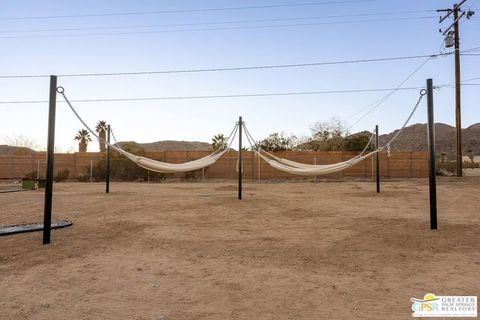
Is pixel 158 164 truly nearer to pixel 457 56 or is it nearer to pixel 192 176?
pixel 192 176

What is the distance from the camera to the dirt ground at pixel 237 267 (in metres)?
2.43

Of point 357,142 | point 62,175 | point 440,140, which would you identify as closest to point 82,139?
point 62,175

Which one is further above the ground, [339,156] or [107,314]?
[339,156]

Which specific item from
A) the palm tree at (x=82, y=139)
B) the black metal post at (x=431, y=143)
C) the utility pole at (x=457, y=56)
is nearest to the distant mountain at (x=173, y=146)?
the palm tree at (x=82, y=139)

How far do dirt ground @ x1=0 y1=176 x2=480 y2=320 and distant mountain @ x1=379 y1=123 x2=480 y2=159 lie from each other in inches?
2267

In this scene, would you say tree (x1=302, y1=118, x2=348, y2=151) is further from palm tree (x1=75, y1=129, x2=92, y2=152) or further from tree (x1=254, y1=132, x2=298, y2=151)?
palm tree (x1=75, y1=129, x2=92, y2=152)

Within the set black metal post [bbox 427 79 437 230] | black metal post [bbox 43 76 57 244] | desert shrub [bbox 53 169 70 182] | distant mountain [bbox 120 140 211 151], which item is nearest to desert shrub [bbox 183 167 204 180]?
desert shrub [bbox 53 169 70 182]

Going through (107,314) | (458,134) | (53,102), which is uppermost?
(458,134)

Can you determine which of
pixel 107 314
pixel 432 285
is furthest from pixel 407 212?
pixel 107 314

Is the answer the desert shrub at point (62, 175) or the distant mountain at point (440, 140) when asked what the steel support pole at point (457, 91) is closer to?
the desert shrub at point (62, 175)

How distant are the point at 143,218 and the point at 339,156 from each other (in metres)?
16.0

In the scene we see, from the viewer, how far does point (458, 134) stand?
18891 millimetres

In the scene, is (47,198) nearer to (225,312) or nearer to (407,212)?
(225,312)

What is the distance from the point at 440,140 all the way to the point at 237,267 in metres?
75.7
